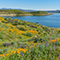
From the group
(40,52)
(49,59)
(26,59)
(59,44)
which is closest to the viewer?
(26,59)

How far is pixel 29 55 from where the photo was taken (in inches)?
121

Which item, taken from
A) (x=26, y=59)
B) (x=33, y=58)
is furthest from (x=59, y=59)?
(x=26, y=59)

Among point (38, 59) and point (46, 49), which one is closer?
point (38, 59)

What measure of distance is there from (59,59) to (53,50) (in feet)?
1.64

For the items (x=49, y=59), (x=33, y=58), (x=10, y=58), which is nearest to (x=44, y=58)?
(x=49, y=59)

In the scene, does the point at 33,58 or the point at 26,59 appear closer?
the point at 26,59

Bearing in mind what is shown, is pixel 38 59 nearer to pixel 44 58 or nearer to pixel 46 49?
pixel 44 58

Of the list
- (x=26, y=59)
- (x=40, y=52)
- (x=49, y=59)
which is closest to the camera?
(x=26, y=59)

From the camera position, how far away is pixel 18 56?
309 cm

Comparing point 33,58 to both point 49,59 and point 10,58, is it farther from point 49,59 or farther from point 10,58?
point 10,58

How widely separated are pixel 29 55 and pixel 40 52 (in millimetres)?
456

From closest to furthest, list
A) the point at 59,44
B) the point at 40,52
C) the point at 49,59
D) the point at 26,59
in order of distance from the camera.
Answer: the point at 26,59 → the point at 49,59 → the point at 40,52 → the point at 59,44

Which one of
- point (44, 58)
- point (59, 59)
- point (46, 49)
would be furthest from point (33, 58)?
point (59, 59)

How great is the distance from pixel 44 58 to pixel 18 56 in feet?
3.10
